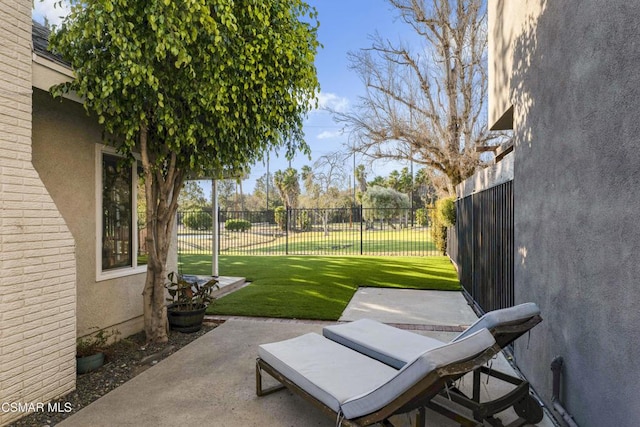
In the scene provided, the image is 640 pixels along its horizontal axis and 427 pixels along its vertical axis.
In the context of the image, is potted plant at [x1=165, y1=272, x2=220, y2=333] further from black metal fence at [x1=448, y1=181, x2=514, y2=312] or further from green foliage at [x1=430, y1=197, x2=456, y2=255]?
green foliage at [x1=430, y1=197, x2=456, y2=255]

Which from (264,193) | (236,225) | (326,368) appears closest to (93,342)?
(326,368)

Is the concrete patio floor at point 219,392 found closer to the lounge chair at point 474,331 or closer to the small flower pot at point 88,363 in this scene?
the lounge chair at point 474,331

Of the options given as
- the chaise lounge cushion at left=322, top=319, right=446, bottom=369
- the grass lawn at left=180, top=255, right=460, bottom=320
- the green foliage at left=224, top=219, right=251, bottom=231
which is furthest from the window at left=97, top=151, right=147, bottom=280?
the green foliage at left=224, top=219, right=251, bottom=231

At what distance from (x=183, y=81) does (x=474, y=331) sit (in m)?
3.72

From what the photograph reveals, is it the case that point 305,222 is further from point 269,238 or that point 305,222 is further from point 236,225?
point 236,225

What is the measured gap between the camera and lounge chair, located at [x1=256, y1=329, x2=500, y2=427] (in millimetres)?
2104

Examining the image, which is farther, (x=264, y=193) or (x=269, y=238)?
(x=264, y=193)

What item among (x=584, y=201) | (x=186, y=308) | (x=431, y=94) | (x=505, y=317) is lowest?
(x=186, y=308)

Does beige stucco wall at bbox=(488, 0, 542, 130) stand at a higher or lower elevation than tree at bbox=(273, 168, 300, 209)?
lower

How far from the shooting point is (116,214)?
520 centimetres

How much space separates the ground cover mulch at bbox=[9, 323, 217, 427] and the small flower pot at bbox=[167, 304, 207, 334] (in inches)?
3.2

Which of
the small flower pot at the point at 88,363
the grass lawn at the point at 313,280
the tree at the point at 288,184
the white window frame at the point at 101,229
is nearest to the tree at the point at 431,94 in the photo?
the grass lawn at the point at 313,280

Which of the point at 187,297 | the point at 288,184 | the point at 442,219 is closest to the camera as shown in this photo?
the point at 187,297

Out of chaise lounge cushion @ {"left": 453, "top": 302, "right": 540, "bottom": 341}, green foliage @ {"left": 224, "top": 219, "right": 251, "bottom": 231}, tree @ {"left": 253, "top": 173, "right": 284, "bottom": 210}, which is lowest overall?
chaise lounge cushion @ {"left": 453, "top": 302, "right": 540, "bottom": 341}
